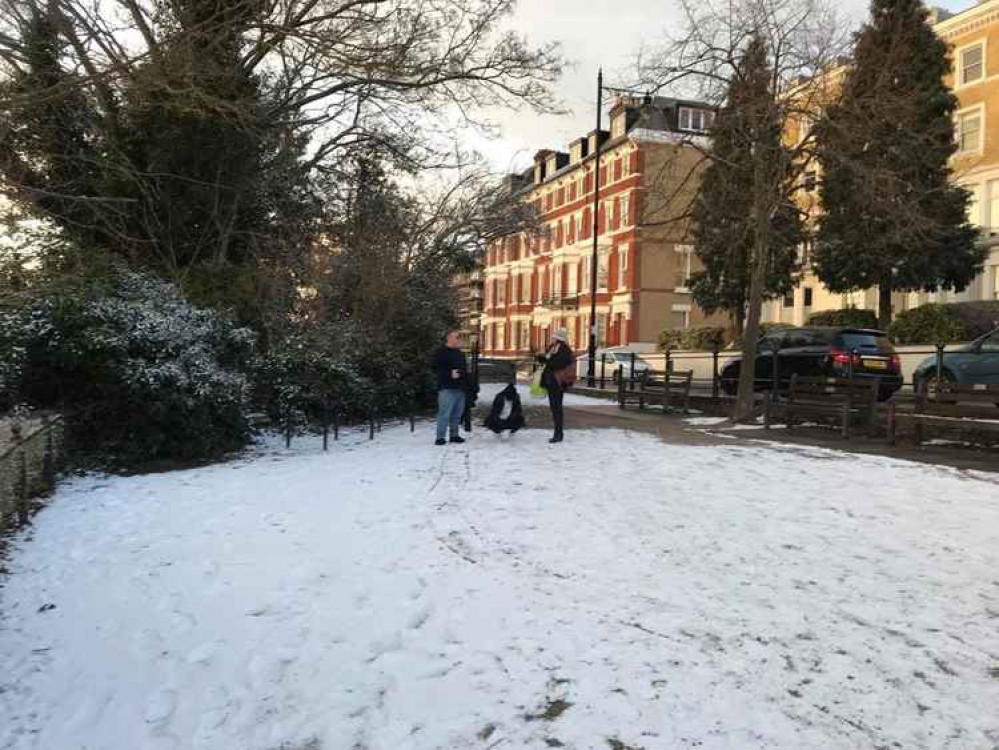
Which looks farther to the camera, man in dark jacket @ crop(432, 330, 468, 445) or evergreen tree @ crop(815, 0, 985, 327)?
evergreen tree @ crop(815, 0, 985, 327)

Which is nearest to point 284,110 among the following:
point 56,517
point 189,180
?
point 189,180

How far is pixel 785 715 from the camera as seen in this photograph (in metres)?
3.51

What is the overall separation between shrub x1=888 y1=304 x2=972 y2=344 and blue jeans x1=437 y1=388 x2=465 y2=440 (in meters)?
15.0

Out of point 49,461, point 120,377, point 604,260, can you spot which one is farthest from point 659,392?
point 604,260

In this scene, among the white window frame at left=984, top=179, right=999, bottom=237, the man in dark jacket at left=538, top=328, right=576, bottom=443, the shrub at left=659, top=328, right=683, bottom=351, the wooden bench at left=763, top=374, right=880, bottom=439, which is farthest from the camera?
the shrub at left=659, top=328, right=683, bottom=351

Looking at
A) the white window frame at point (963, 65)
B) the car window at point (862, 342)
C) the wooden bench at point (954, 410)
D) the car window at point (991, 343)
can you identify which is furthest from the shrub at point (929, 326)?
the white window frame at point (963, 65)

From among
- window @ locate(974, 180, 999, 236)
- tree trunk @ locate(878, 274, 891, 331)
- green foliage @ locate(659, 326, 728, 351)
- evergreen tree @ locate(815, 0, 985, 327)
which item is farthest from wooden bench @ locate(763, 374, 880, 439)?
window @ locate(974, 180, 999, 236)

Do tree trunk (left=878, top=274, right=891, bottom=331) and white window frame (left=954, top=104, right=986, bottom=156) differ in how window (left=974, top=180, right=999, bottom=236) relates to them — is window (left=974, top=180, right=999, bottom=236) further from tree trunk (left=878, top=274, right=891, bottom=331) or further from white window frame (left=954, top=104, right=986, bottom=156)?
tree trunk (left=878, top=274, right=891, bottom=331)

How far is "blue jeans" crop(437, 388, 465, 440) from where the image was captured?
38.4ft

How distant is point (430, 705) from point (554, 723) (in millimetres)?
577

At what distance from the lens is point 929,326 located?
21.8m

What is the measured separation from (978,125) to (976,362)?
26.3m

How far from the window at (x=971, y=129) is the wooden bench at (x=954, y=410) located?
28818 millimetres

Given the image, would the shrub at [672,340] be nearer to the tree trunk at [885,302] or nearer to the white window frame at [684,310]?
the tree trunk at [885,302]
